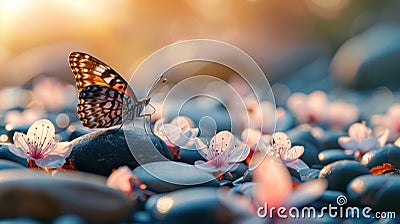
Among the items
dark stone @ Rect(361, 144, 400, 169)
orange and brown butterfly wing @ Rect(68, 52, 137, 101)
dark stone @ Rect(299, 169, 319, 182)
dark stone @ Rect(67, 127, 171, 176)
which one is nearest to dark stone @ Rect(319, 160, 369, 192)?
dark stone @ Rect(299, 169, 319, 182)

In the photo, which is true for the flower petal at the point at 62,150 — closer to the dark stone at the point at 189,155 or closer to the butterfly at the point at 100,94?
the butterfly at the point at 100,94

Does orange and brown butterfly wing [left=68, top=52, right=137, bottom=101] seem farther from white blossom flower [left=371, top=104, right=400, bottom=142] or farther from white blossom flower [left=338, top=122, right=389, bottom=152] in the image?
white blossom flower [left=371, top=104, right=400, bottom=142]

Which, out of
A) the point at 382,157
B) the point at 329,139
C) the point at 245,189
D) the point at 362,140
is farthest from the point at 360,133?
the point at 245,189

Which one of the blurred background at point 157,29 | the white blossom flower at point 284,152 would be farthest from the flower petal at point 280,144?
the blurred background at point 157,29

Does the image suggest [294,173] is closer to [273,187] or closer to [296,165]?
[296,165]

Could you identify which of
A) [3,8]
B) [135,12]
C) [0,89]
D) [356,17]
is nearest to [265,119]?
[135,12]

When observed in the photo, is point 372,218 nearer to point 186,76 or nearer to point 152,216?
point 152,216
